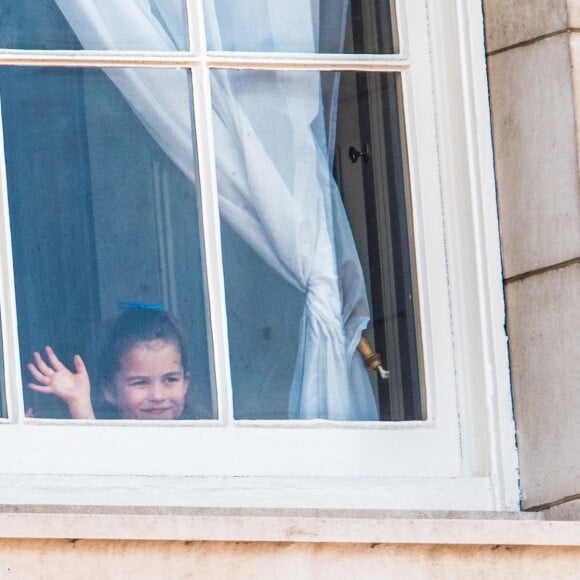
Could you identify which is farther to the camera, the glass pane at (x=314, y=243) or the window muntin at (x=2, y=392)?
the glass pane at (x=314, y=243)

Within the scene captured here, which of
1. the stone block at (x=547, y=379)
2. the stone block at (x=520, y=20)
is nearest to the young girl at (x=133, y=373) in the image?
the stone block at (x=547, y=379)

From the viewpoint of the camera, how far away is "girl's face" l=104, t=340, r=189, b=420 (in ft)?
12.6

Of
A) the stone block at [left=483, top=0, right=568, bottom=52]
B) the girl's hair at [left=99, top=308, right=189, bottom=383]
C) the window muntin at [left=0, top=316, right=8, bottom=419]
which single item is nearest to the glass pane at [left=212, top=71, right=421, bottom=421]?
the girl's hair at [left=99, top=308, right=189, bottom=383]

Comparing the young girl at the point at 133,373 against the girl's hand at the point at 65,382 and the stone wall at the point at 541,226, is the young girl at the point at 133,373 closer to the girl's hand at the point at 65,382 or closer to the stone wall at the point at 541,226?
the girl's hand at the point at 65,382

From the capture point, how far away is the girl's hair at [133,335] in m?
3.84

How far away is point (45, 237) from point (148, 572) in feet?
2.08

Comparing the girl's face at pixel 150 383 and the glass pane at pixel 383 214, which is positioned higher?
the glass pane at pixel 383 214

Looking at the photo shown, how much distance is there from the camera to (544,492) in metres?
3.88

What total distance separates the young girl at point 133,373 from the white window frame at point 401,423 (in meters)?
0.04

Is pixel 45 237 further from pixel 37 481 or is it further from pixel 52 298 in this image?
pixel 37 481

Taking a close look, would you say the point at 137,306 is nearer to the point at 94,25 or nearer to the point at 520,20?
the point at 94,25

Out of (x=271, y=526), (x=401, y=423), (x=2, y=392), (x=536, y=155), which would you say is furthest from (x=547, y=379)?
(x=2, y=392)

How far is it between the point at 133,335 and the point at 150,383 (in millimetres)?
87

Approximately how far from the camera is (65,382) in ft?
12.5
